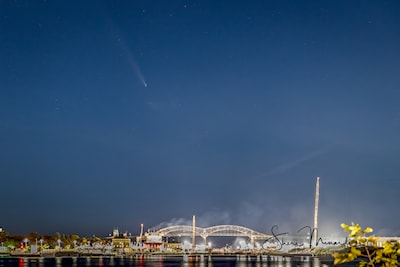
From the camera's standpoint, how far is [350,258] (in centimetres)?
505

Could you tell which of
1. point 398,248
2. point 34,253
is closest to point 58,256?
point 34,253

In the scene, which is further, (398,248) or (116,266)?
(116,266)

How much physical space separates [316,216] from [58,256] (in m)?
89.8

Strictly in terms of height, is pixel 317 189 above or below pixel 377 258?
above

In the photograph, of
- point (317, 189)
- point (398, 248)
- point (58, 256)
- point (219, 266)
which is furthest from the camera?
point (58, 256)

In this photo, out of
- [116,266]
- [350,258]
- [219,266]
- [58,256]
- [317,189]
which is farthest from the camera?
[58,256]

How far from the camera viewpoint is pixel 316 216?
17362 centimetres

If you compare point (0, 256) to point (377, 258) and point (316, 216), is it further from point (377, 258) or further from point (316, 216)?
point (377, 258)

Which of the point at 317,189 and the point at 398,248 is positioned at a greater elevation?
the point at 317,189

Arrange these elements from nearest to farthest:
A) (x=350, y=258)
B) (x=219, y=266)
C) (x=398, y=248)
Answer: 1. (x=350, y=258)
2. (x=398, y=248)
3. (x=219, y=266)

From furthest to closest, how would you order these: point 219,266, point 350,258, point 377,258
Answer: point 219,266 → point 377,258 → point 350,258

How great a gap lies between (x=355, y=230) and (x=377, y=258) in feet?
1.80

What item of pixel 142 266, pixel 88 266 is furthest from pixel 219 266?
pixel 88 266

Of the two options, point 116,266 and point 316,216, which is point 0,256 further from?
point 316,216
